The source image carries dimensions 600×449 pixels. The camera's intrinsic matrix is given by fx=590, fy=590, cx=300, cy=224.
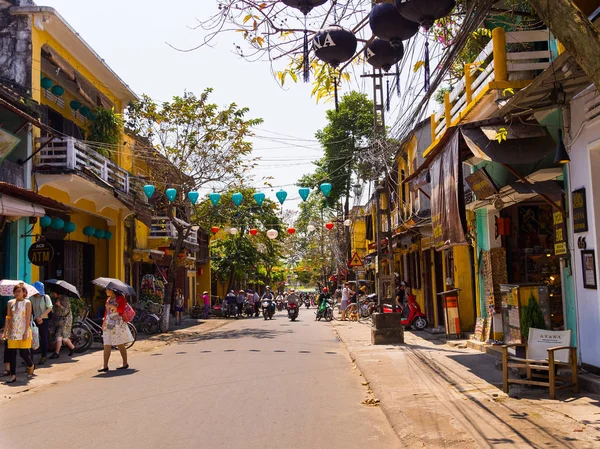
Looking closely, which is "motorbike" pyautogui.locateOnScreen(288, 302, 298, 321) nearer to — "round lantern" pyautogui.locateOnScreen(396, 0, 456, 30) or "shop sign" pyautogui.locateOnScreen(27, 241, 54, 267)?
"shop sign" pyautogui.locateOnScreen(27, 241, 54, 267)

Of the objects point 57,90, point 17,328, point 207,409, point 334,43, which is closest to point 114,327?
point 17,328

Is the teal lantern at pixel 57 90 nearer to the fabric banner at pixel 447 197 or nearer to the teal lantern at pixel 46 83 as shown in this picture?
the teal lantern at pixel 46 83

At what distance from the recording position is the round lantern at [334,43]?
7.11 m

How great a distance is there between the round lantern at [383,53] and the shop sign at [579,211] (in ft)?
11.4

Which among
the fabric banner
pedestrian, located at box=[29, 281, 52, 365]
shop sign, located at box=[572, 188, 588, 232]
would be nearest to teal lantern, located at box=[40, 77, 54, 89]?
pedestrian, located at box=[29, 281, 52, 365]

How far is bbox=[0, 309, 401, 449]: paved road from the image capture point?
6.23 m

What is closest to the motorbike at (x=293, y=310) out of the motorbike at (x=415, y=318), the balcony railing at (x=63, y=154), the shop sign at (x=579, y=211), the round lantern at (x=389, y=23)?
the motorbike at (x=415, y=318)

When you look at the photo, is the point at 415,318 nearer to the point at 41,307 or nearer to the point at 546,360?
the point at 41,307

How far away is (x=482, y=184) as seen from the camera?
11234 mm

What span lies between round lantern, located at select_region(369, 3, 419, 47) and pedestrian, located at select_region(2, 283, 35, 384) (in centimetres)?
781

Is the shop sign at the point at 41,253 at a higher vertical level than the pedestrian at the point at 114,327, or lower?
higher

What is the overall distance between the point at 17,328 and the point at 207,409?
4.67 m

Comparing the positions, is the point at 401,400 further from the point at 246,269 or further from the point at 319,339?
the point at 246,269

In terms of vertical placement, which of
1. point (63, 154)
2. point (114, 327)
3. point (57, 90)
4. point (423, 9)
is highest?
point (57, 90)
